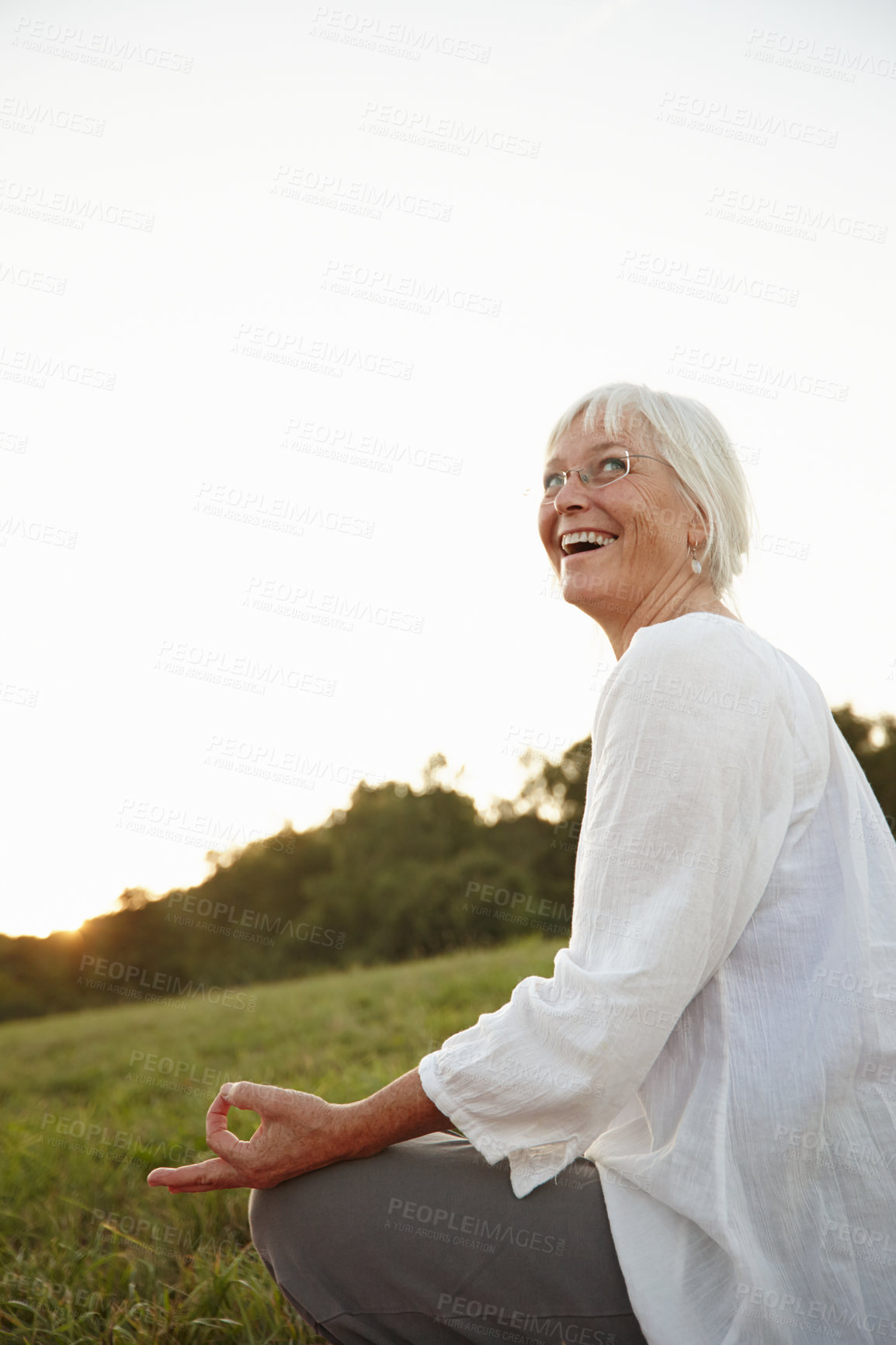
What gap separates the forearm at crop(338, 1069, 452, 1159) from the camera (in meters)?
1.62

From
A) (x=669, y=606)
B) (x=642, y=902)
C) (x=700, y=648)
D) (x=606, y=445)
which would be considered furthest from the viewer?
(x=606, y=445)

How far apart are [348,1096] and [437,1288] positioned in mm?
3216

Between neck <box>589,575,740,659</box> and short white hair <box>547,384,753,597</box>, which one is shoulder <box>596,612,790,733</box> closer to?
neck <box>589,575,740,659</box>

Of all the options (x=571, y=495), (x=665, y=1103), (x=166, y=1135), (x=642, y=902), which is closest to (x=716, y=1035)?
(x=665, y=1103)

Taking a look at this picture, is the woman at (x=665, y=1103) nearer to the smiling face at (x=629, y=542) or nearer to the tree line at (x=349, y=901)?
the smiling face at (x=629, y=542)

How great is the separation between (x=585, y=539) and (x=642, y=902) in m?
1.06

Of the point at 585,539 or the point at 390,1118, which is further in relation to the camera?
the point at 585,539

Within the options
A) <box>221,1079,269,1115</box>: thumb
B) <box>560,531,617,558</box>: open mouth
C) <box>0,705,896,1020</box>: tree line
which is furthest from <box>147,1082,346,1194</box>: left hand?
<box>0,705,896,1020</box>: tree line

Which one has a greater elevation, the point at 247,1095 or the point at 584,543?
the point at 584,543

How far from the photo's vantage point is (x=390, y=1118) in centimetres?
163

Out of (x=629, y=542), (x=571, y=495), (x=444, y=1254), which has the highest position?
(x=571, y=495)

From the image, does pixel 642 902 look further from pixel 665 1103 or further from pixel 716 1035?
pixel 665 1103

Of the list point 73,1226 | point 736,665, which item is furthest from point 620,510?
point 73,1226

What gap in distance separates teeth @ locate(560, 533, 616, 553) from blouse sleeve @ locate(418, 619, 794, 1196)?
0.63 metres
